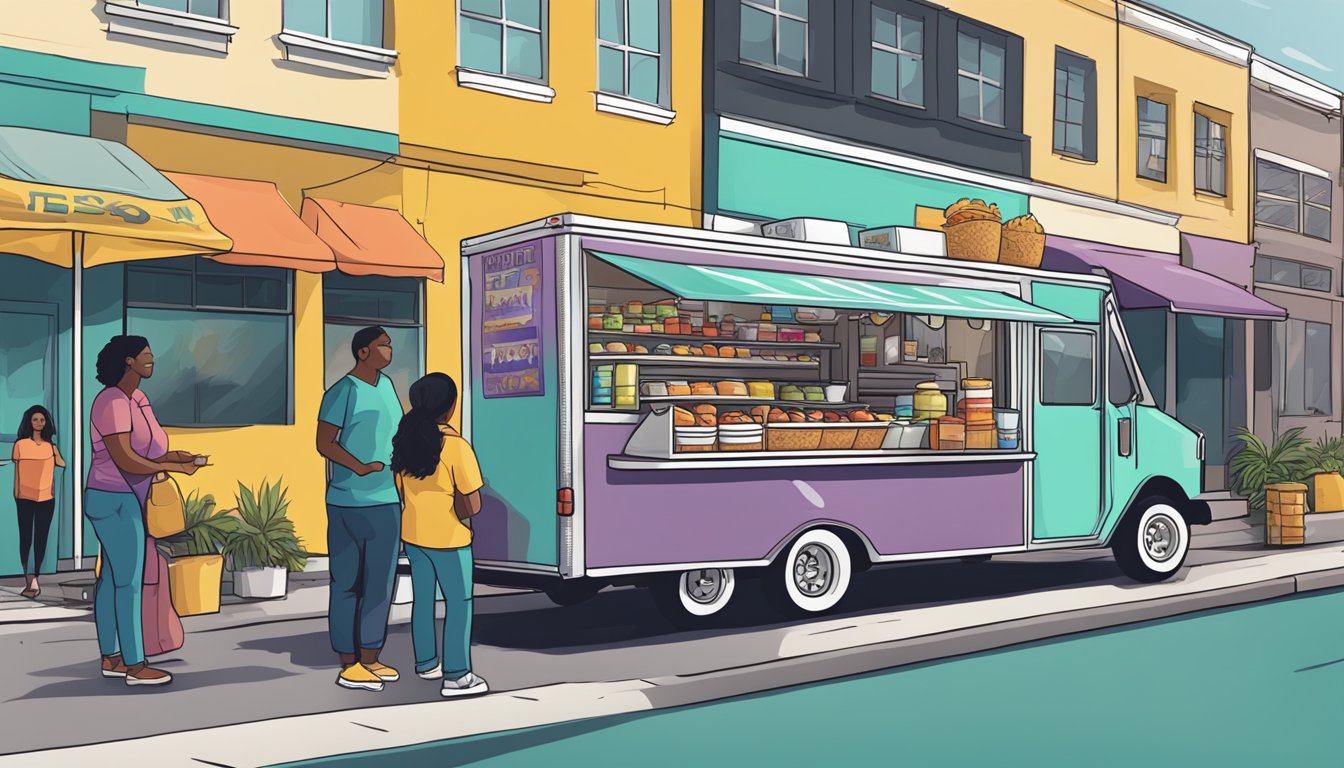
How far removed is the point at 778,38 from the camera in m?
18.4

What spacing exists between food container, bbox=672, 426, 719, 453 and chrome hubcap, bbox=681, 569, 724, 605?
920 millimetres

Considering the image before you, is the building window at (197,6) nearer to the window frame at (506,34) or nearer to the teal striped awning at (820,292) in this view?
the window frame at (506,34)

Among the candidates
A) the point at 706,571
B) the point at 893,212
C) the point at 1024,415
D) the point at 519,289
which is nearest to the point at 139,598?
the point at 519,289

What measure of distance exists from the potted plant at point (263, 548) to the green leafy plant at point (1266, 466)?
13709 millimetres

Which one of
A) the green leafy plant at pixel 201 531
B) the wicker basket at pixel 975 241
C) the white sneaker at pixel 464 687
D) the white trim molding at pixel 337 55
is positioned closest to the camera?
the white sneaker at pixel 464 687

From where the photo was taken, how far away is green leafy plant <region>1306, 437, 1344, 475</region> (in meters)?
20.3

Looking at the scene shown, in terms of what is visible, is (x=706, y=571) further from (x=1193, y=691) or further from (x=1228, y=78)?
(x=1228, y=78)

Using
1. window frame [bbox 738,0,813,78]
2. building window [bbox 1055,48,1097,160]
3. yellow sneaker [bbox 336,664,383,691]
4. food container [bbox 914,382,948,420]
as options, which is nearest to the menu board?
yellow sneaker [bbox 336,664,383,691]

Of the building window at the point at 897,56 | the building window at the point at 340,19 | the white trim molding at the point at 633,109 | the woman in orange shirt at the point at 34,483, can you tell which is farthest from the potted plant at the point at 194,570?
the building window at the point at 897,56

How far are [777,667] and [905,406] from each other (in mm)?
4084

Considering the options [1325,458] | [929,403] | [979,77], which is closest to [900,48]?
[979,77]

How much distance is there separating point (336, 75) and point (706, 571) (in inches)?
273

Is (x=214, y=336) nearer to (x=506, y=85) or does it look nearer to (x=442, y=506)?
(x=506, y=85)

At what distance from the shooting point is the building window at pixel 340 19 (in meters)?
13.9
